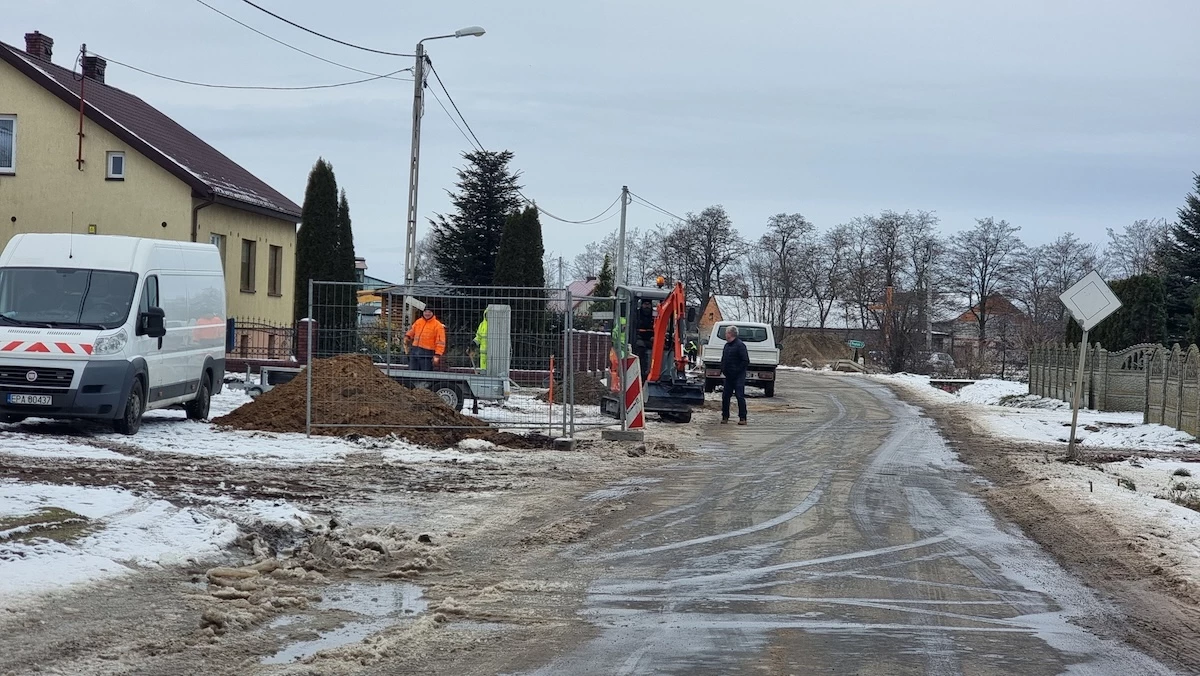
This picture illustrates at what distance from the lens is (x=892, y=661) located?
230 inches

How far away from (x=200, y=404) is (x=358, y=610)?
11.5 meters

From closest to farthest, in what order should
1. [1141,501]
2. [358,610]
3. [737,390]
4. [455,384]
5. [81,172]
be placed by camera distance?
[358,610] < [1141,501] < [455,384] < [737,390] < [81,172]

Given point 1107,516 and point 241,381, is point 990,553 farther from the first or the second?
point 241,381

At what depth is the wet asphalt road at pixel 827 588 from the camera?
5887mm

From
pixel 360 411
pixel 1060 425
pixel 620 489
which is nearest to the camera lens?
pixel 620 489

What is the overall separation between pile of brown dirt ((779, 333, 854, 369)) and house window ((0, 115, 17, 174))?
65.5 m

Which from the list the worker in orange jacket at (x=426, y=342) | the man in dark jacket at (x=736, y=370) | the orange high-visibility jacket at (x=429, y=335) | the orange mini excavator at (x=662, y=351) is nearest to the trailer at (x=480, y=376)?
the worker in orange jacket at (x=426, y=342)

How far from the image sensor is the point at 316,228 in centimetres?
3978

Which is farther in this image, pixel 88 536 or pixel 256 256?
pixel 256 256

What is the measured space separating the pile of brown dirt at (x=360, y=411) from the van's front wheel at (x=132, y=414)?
174cm

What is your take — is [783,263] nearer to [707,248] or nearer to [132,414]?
[707,248]

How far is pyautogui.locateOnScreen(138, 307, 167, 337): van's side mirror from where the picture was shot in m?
14.9

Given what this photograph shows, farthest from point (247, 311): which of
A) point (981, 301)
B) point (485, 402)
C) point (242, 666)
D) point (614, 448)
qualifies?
point (981, 301)

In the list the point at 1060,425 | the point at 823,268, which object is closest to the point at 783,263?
the point at 823,268
